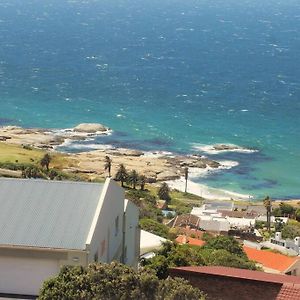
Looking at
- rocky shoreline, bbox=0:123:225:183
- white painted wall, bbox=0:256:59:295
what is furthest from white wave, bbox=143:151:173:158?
white painted wall, bbox=0:256:59:295

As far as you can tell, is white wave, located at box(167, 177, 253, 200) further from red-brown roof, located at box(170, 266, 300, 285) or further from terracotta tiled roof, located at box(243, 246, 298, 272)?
red-brown roof, located at box(170, 266, 300, 285)

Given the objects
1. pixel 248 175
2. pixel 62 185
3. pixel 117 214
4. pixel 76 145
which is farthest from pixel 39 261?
pixel 76 145

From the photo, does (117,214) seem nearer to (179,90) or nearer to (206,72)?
(179,90)

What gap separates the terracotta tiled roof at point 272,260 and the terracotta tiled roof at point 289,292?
1031 inches

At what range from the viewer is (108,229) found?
28.3 metres

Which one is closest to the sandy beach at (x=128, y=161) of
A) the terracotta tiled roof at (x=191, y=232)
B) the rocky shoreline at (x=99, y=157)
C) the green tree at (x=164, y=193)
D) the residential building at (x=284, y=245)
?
the rocky shoreline at (x=99, y=157)

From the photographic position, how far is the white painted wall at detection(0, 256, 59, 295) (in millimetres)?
25375

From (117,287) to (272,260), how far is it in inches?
1341

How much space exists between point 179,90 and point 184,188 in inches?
2696

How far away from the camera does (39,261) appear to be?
25.3 metres

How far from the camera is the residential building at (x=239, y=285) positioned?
21891mm

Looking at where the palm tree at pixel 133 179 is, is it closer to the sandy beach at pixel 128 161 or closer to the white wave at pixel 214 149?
the sandy beach at pixel 128 161

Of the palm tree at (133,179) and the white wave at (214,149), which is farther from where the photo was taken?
the white wave at (214,149)

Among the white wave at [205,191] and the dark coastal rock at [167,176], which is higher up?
the dark coastal rock at [167,176]
